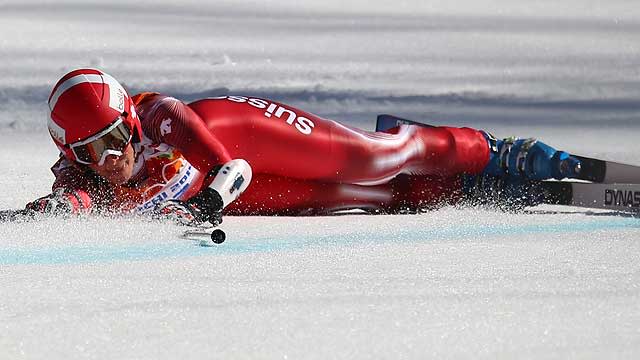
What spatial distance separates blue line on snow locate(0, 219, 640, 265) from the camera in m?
4.95

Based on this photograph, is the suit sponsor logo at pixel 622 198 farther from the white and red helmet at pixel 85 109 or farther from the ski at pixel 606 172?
the white and red helmet at pixel 85 109

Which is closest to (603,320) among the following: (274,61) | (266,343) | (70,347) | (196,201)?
(266,343)

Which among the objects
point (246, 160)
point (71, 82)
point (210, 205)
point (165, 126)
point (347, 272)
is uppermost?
point (71, 82)

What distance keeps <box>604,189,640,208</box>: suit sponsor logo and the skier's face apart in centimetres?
192

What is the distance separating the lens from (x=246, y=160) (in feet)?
19.4

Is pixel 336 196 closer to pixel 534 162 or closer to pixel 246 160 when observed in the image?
pixel 246 160

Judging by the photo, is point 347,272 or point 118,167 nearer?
point 347,272

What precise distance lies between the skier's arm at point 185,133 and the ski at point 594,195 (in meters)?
1.51

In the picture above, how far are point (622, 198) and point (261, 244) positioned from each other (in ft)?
5.44

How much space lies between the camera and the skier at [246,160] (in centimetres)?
539

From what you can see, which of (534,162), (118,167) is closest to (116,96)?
(118,167)

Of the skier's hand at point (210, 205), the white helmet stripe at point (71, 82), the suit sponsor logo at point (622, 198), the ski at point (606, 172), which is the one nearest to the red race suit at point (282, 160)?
the skier's hand at point (210, 205)

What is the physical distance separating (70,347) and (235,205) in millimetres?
2433

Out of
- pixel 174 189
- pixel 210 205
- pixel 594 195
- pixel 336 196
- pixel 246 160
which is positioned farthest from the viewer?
pixel 594 195
